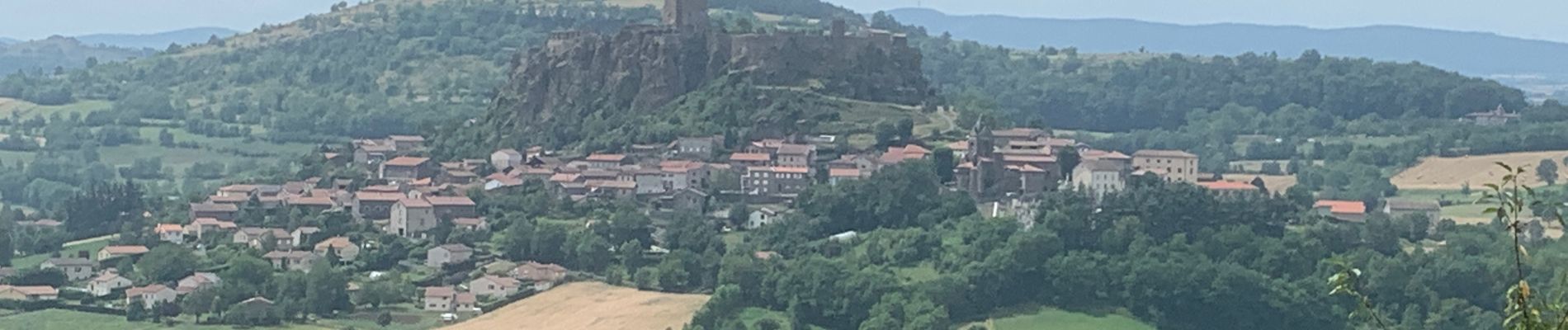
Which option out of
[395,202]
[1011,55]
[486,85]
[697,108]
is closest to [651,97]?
Result: [697,108]

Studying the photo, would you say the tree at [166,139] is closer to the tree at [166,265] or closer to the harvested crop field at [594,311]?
the tree at [166,265]

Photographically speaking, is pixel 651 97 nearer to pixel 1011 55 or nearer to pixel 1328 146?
pixel 1328 146

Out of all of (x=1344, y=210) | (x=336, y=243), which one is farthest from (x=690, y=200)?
(x=1344, y=210)

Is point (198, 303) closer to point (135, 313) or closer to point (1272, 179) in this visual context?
point (135, 313)

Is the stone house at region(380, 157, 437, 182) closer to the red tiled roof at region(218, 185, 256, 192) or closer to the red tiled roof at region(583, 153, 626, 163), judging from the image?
the red tiled roof at region(218, 185, 256, 192)

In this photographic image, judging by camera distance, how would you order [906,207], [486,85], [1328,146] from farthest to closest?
[486,85]
[1328,146]
[906,207]

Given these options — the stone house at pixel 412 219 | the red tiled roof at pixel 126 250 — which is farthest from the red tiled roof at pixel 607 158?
the red tiled roof at pixel 126 250
